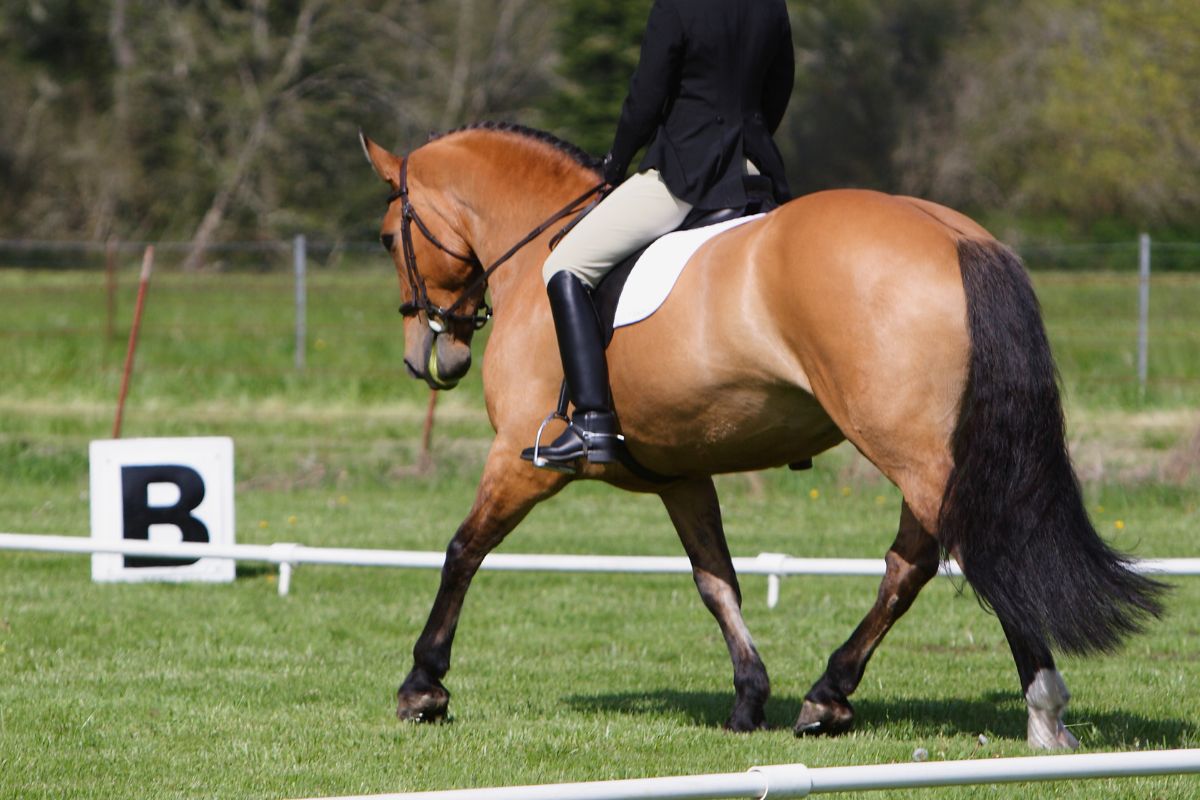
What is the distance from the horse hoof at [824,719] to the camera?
5.50m

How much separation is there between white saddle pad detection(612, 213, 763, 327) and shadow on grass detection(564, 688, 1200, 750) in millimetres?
1592

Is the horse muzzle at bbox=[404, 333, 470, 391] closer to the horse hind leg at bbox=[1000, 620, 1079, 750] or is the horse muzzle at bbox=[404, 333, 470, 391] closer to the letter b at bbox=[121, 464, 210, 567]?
the horse hind leg at bbox=[1000, 620, 1079, 750]

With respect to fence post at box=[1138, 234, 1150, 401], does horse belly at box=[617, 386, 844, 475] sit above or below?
below

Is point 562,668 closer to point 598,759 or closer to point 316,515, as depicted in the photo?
point 598,759

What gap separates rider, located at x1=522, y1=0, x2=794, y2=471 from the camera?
17.9 ft

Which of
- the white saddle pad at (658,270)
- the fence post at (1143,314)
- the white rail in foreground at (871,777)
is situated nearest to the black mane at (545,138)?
the white saddle pad at (658,270)

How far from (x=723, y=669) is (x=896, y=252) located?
2.90 m

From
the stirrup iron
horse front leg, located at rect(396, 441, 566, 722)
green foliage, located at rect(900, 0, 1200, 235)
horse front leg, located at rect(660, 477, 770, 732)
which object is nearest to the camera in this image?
the stirrup iron

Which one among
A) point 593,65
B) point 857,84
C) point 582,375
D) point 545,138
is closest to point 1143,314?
point 545,138

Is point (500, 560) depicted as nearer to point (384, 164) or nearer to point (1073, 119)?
point (384, 164)

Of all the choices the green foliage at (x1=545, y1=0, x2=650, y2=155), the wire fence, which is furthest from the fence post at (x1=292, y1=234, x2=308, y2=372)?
the green foliage at (x1=545, y1=0, x2=650, y2=155)

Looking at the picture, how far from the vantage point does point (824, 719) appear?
551 centimetres

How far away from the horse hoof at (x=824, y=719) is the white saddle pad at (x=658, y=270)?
1438mm

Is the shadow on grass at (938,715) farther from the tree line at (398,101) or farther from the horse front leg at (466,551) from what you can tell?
the tree line at (398,101)
